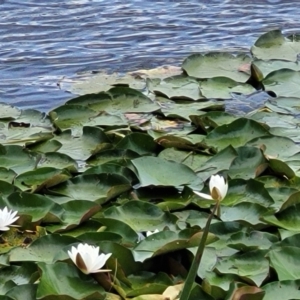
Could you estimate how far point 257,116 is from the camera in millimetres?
3297

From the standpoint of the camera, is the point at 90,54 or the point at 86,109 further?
the point at 90,54

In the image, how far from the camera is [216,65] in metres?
3.84

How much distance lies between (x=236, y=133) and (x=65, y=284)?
1154 mm

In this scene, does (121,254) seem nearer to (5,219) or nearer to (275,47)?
(5,219)

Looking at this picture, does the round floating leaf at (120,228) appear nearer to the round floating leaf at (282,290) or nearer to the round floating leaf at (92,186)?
the round floating leaf at (92,186)

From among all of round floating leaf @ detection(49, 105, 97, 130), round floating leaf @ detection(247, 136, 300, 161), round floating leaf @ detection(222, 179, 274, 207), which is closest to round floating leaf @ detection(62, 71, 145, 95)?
round floating leaf @ detection(49, 105, 97, 130)

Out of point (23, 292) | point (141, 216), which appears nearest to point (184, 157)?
point (141, 216)

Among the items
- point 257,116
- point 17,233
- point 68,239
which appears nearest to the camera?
point 68,239

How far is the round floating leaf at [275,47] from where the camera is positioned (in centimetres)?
400

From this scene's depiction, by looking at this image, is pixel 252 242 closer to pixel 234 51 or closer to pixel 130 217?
pixel 130 217

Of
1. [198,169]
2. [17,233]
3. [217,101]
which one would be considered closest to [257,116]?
[217,101]

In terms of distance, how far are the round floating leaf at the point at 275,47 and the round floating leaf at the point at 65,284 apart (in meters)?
2.18

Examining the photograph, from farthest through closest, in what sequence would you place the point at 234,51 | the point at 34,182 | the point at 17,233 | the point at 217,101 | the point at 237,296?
the point at 234,51 → the point at 217,101 → the point at 34,182 → the point at 17,233 → the point at 237,296

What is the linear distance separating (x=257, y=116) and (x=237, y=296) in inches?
56.7
